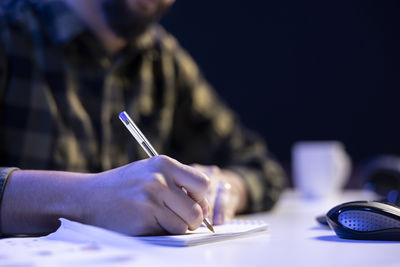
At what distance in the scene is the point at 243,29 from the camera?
245 centimetres

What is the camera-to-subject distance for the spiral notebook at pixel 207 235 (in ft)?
1.78

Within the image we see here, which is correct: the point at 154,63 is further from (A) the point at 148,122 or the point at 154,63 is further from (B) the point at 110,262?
(B) the point at 110,262

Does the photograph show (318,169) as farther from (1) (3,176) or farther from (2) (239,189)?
(1) (3,176)

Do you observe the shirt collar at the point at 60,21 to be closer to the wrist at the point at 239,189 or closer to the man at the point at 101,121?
the man at the point at 101,121

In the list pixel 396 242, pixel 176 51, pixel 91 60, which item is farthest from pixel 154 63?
pixel 396 242

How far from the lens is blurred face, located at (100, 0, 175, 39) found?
1.24 meters

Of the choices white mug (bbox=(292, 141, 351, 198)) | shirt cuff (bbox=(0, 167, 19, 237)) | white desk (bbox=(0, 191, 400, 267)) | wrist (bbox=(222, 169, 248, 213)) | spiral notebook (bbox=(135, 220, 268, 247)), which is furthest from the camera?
white mug (bbox=(292, 141, 351, 198))

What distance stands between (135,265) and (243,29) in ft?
7.20

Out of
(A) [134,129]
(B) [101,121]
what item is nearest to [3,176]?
(A) [134,129]

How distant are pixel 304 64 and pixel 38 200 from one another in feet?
6.52

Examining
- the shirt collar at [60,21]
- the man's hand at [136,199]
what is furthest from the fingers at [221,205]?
the shirt collar at [60,21]

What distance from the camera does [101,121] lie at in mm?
1220

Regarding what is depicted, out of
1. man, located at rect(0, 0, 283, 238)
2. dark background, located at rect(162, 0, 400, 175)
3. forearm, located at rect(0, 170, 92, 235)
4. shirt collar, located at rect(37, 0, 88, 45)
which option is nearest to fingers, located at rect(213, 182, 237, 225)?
man, located at rect(0, 0, 283, 238)

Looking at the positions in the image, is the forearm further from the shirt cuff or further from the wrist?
the wrist
